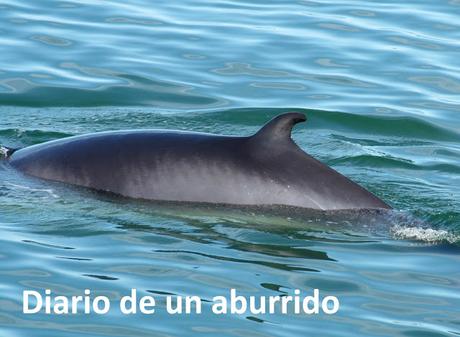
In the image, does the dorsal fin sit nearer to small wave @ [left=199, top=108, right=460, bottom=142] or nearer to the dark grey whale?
the dark grey whale

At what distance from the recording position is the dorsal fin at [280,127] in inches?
472

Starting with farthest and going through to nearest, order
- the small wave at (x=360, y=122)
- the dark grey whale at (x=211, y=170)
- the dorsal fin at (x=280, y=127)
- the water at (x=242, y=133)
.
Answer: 1. the small wave at (x=360, y=122)
2. the dark grey whale at (x=211, y=170)
3. the dorsal fin at (x=280, y=127)
4. the water at (x=242, y=133)

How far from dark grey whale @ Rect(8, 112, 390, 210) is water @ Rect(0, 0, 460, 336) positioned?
8.3 inches

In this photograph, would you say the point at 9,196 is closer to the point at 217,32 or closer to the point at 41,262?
the point at 41,262

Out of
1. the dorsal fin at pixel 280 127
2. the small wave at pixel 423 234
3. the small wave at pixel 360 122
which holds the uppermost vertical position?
the dorsal fin at pixel 280 127

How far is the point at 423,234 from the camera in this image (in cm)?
1210

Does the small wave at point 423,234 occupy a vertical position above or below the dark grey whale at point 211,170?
below

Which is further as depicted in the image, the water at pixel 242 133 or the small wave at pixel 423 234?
the small wave at pixel 423 234

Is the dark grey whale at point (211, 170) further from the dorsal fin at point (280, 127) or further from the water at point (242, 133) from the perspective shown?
the water at point (242, 133)

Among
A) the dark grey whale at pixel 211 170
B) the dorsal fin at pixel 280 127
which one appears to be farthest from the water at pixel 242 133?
the dorsal fin at pixel 280 127

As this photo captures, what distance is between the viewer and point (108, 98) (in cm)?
1784

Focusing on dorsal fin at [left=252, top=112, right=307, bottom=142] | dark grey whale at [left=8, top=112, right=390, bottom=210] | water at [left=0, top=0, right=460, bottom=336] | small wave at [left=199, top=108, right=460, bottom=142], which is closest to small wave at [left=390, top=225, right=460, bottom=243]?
water at [left=0, top=0, right=460, bottom=336]

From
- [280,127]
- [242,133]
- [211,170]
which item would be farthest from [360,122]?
[280,127]

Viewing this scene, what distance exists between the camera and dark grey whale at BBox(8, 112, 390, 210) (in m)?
12.2
